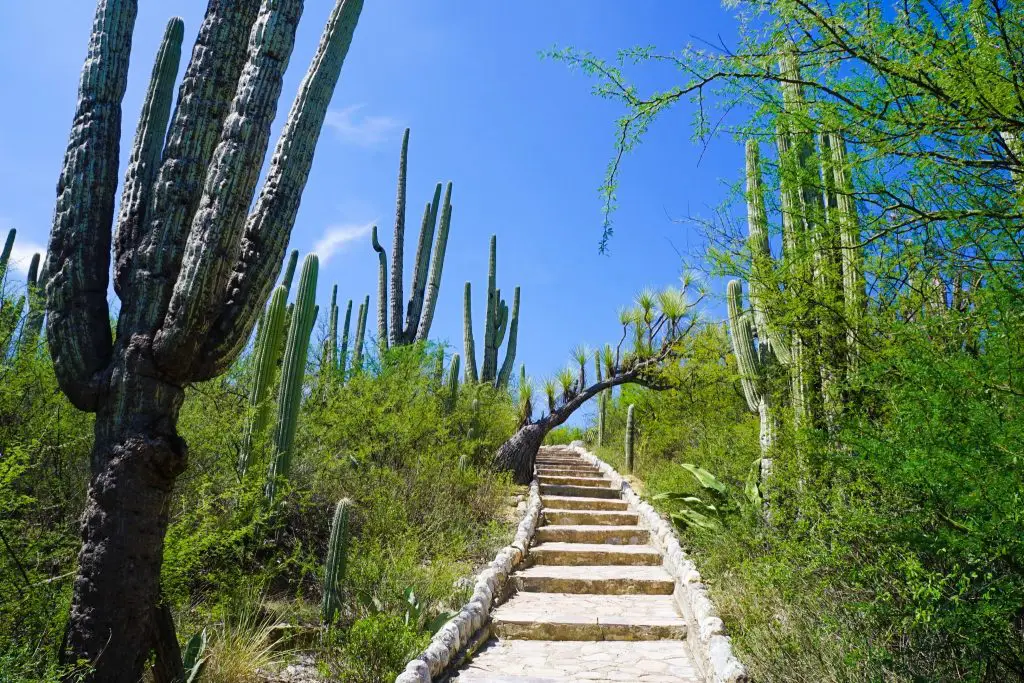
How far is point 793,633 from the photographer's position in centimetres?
400

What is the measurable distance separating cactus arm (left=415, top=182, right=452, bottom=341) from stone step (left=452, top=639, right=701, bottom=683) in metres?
8.76

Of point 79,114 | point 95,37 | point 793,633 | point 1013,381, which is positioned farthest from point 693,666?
point 95,37

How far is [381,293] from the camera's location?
14.4 m

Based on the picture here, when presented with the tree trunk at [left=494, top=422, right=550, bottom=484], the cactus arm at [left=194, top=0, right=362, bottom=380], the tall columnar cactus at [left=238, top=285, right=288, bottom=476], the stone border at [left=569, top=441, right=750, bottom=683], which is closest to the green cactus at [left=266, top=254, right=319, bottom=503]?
the tall columnar cactus at [left=238, top=285, right=288, bottom=476]

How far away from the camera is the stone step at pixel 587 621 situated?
5574 millimetres

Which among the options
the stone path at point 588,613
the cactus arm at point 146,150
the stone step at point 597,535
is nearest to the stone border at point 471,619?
the stone path at point 588,613

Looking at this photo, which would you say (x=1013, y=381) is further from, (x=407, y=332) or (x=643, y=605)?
(x=407, y=332)

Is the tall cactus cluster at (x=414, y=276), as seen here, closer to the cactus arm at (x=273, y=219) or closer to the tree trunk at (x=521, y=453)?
the tree trunk at (x=521, y=453)

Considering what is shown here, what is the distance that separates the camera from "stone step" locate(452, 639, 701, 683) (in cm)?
456

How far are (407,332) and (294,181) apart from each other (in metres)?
Answer: 9.25

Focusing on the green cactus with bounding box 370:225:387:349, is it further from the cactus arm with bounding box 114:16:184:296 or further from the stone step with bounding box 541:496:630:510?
the cactus arm with bounding box 114:16:184:296

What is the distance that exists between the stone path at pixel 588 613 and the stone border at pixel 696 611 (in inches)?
4.4

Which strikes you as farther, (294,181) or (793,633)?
(294,181)

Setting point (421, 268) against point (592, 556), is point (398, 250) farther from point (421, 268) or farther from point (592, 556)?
point (592, 556)
